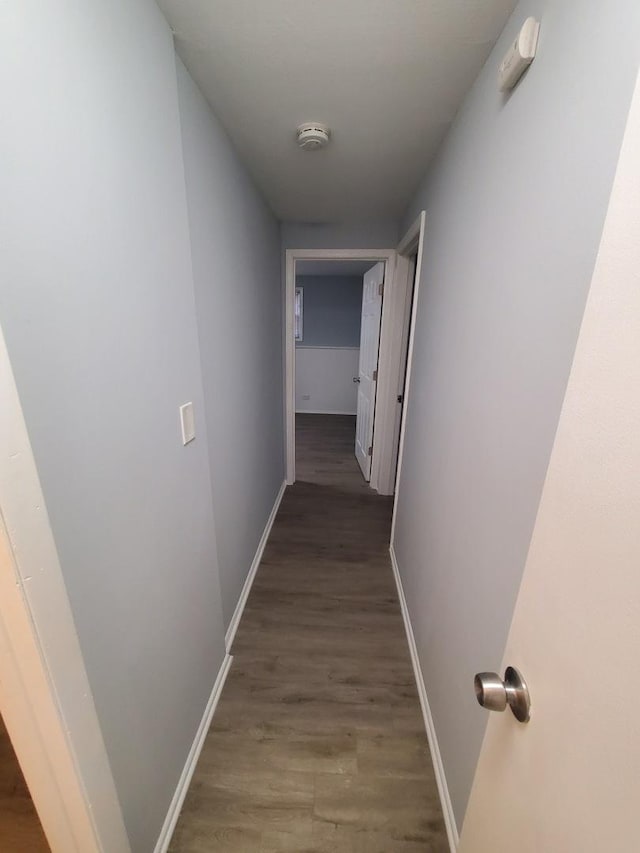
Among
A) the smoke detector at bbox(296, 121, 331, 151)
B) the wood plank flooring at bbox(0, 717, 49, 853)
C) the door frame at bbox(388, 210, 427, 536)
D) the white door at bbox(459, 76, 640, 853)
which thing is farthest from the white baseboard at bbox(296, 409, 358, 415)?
the white door at bbox(459, 76, 640, 853)

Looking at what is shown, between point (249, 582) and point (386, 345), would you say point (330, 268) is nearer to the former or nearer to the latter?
point (386, 345)

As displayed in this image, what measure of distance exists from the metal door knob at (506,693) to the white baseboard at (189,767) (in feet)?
3.71

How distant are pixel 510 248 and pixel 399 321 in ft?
6.04

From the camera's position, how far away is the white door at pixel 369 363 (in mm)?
2861

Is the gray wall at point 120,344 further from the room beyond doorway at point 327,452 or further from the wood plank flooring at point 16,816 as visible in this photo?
the room beyond doorway at point 327,452

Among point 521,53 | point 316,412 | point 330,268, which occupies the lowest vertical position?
point 316,412

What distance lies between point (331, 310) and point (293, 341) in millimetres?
2777

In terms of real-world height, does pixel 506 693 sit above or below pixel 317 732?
above

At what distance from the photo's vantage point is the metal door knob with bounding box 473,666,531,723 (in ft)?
1.58

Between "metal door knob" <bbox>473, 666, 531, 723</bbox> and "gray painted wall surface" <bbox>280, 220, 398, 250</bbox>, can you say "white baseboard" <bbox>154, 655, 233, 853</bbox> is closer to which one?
"metal door knob" <bbox>473, 666, 531, 723</bbox>

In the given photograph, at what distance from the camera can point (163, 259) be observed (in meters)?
0.89

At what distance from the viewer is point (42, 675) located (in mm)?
555

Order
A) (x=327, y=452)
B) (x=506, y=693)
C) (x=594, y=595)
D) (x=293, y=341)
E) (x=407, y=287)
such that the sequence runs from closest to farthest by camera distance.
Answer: (x=594, y=595)
(x=506, y=693)
(x=407, y=287)
(x=293, y=341)
(x=327, y=452)

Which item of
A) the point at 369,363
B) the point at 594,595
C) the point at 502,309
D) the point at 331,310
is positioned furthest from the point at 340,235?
the point at 331,310
